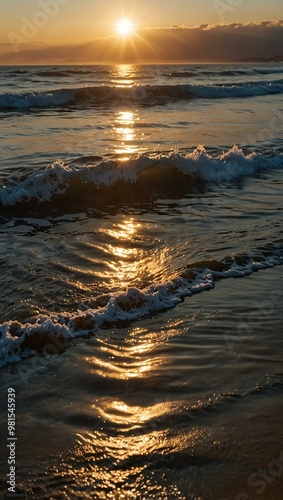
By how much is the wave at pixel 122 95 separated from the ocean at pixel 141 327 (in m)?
12.7

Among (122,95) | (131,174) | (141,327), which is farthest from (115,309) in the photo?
(122,95)

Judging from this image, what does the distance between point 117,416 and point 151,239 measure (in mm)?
4115

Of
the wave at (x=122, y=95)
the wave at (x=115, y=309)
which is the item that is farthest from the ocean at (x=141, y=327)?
the wave at (x=122, y=95)

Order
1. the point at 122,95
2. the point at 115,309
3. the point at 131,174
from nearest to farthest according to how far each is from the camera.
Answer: the point at 115,309, the point at 131,174, the point at 122,95

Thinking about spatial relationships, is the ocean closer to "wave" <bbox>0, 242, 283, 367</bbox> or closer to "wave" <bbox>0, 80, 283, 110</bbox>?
"wave" <bbox>0, 242, 283, 367</bbox>

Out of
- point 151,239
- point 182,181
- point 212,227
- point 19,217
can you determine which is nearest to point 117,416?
point 151,239

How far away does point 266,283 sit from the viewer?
623 cm

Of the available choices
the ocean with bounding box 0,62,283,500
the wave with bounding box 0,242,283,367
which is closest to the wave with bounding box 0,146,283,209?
the ocean with bounding box 0,62,283,500

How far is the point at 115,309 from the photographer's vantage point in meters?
5.60

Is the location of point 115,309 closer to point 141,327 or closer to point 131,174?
point 141,327

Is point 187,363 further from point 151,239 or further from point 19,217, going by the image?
point 19,217

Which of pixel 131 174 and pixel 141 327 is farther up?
pixel 131 174

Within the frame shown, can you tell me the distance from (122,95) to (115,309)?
23.4 meters

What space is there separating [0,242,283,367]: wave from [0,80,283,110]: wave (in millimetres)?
18945
